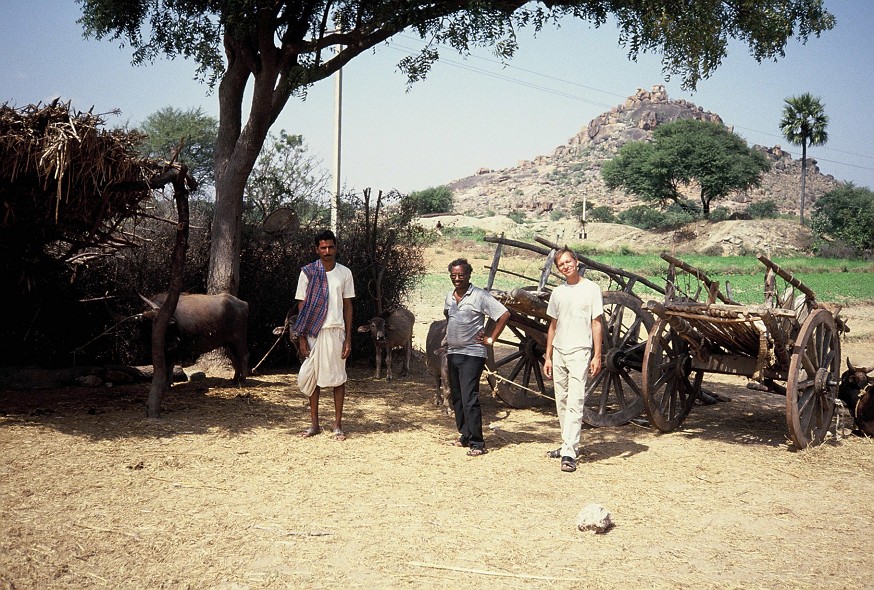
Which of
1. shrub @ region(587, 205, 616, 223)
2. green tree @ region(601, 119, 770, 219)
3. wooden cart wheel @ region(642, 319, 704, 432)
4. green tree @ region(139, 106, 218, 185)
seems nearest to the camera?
wooden cart wheel @ region(642, 319, 704, 432)

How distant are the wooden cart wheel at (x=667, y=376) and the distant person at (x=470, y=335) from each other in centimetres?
178

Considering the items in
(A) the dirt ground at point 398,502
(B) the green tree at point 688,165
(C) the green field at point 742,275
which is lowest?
(A) the dirt ground at point 398,502

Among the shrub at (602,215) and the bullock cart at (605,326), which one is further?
the shrub at (602,215)

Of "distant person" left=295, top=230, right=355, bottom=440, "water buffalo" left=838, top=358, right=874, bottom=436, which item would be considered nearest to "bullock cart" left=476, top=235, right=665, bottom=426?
"distant person" left=295, top=230, right=355, bottom=440

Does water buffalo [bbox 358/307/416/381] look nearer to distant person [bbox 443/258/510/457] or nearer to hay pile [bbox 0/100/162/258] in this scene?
distant person [bbox 443/258/510/457]

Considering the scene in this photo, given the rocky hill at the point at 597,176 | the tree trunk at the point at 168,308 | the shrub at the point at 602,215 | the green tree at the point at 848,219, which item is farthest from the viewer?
the rocky hill at the point at 597,176

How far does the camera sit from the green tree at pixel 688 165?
59.7 metres

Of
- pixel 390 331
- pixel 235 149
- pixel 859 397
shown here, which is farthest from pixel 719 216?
pixel 235 149

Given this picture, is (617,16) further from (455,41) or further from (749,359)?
(749,359)

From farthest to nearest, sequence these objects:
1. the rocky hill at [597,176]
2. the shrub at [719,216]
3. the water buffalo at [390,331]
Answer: the rocky hill at [597,176], the shrub at [719,216], the water buffalo at [390,331]

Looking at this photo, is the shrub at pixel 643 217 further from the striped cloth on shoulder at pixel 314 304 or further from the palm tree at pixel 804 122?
the striped cloth on shoulder at pixel 314 304

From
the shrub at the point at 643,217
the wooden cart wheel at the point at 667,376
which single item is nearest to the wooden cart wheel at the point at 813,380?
the wooden cart wheel at the point at 667,376

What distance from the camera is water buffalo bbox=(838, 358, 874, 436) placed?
28.8 ft

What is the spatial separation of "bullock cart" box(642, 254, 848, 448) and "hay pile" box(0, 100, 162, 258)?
572 centimetres
